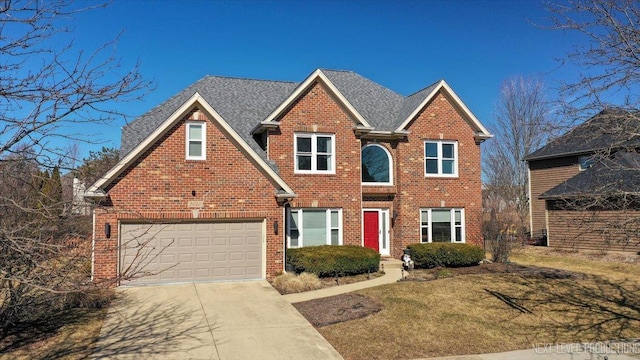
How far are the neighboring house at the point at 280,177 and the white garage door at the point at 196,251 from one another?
3 centimetres

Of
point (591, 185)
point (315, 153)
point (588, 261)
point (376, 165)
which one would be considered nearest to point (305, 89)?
point (315, 153)

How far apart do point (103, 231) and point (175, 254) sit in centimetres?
223

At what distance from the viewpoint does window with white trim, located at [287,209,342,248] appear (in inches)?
674

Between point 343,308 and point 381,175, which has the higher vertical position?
point 381,175

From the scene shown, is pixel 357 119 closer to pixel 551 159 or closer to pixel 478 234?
pixel 478 234

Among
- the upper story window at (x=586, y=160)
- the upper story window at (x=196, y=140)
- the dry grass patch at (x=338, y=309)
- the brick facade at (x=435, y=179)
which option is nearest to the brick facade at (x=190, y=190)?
the upper story window at (x=196, y=140)

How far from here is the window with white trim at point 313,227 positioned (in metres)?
17.1

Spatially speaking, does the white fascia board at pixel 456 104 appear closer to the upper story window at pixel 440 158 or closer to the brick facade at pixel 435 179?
the brick facade at pixel 435 179

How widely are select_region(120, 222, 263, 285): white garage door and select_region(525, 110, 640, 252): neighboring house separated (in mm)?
9459

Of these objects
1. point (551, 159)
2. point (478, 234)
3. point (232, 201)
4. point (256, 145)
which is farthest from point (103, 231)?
point (551, 159)

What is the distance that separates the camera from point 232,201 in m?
14.8

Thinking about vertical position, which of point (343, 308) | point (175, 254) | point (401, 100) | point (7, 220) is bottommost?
point (343, 308)

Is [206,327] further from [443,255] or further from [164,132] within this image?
[443,255]

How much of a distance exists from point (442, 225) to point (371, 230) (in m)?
3.21
